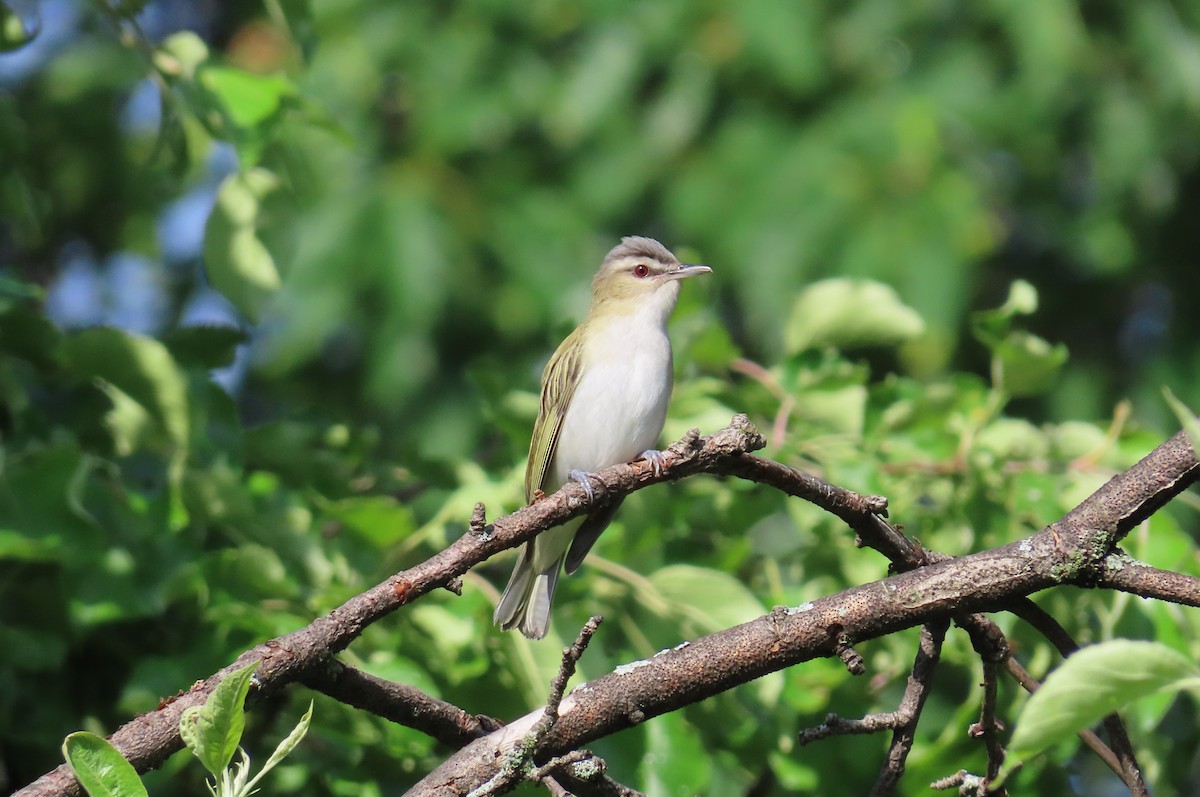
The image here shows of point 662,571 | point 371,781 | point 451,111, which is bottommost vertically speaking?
point 371,781

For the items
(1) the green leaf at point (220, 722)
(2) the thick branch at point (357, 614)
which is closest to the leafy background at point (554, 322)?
(2) the thick branch at point (357, 614)

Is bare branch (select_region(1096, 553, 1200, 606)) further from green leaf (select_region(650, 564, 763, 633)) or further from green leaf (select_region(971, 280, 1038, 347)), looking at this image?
green leaf (select_region(971, 280, 1038, 347))

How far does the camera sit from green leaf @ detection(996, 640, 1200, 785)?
1288 mm

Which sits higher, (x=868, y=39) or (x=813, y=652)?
(x=868, y=39)

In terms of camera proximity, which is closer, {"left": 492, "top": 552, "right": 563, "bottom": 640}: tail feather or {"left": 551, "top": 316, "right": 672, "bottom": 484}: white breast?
{"left": 492, "top": 552, "right": 563, "bottom": 640}: tail feather

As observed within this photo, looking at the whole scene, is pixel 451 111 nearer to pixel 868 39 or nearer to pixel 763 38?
pixel 763 38

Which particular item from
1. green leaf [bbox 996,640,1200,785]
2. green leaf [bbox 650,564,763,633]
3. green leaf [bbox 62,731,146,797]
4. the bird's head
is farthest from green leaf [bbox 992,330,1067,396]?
green leaf [bbox 62,731,146,797]

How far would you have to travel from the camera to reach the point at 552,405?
4.26 metres

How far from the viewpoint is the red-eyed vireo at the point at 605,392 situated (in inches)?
141

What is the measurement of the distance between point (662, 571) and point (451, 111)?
4906 mm

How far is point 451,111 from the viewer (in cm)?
732

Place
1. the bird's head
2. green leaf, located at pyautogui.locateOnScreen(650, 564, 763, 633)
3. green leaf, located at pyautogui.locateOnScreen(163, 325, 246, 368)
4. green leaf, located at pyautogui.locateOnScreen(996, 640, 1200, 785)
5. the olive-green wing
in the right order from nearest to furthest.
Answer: green leaf, located at pyautogui.locateOnScreen(996, 640, 1200, 785), green leaf, located at pyautogui.locateOnScreen(650, 564, 763, 633), green leaf, located at pyautogui.locateOnScreen(163, 325, 246, 368), the olive-green wing, the bird's head

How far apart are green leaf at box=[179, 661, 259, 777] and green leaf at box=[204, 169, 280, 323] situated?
1.61 meters

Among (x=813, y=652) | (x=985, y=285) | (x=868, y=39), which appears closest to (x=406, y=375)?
(x=868, y=39)
